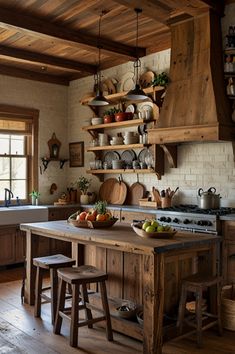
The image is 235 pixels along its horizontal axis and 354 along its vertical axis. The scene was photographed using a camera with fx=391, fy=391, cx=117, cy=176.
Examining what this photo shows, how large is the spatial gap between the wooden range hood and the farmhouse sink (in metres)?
2.23

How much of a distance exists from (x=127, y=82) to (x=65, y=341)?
425 cm

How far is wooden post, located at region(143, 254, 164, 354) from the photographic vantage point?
2.93 m

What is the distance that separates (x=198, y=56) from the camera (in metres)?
4.80

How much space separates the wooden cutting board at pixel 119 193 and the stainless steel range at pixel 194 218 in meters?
1.34

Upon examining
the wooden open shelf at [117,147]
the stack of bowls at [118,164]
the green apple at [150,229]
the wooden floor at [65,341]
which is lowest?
the wooden floor at [65,341]

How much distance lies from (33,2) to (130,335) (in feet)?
11.9

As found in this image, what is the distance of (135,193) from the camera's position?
620 centimetres

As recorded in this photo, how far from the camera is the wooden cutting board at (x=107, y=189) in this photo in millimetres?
6602

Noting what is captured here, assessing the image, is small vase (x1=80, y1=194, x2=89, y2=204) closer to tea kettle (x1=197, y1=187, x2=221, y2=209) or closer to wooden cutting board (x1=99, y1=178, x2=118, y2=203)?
wooden cutting board (x1=99, y1=178, x2=118, y2=203)

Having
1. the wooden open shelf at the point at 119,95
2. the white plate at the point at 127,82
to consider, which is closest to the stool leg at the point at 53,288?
the wooden open shelf at the point at 119,95

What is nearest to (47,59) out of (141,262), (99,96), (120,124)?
(120,124)

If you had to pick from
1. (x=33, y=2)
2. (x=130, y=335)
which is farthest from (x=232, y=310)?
(x=33, y=2)

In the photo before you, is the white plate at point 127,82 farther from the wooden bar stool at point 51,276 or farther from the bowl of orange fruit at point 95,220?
the wooden bar stool at point 51,276

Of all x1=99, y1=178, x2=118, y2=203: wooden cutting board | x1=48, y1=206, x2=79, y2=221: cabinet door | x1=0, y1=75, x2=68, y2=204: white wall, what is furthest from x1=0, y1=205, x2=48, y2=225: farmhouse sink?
x1=99, y1=178, x2=118, y2=203: wooden cutting board
